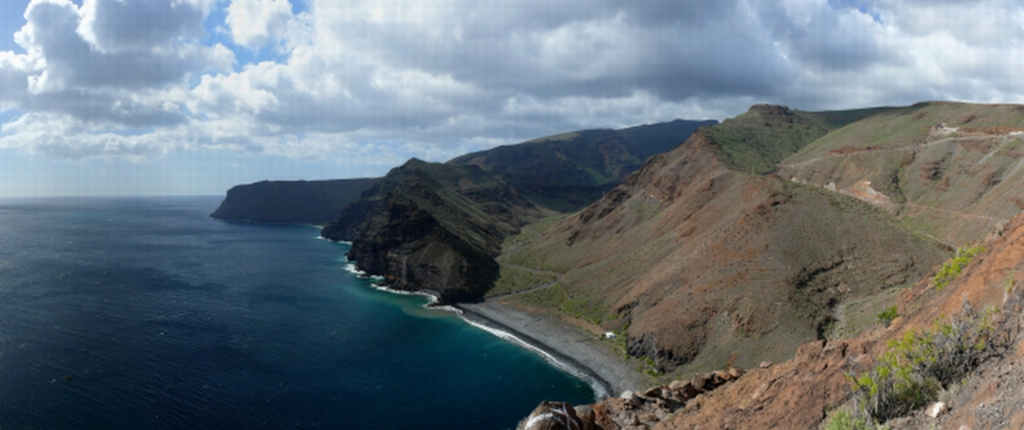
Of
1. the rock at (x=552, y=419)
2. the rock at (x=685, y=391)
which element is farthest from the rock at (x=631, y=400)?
the rock at (x=552, y=419)

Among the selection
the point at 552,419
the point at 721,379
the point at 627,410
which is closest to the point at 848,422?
the point at 552,419

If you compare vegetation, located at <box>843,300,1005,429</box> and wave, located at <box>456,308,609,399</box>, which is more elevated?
vegetation, located at <box>843,300,1005,429</box>

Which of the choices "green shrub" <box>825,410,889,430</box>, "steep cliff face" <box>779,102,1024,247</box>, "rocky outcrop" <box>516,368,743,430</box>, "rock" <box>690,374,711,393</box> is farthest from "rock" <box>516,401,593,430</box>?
"steep cliff face" <box>779,102,1024,247</box>

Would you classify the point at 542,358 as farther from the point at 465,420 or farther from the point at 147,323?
the point at 147,323

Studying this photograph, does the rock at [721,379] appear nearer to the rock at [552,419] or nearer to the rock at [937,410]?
the rock at [552,419]

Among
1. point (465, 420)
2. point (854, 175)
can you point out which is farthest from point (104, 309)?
point (854, 175)

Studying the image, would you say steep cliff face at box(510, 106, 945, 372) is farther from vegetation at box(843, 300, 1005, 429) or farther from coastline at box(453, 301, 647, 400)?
vegetation at box(843, 300, 1005, 429)
